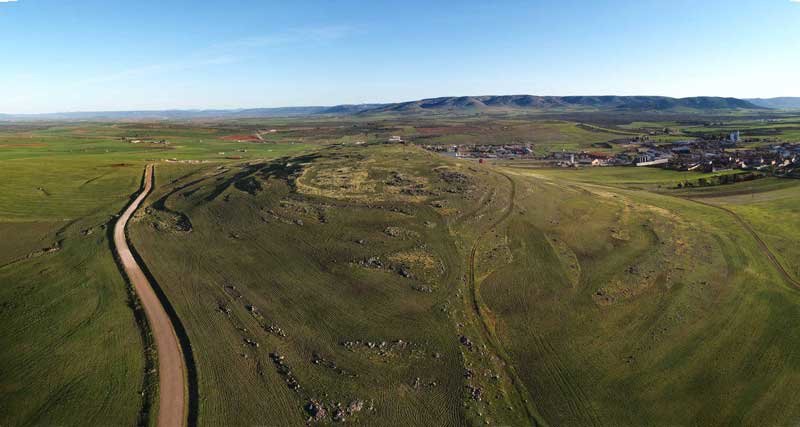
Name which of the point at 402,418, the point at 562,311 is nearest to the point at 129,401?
the point at 402,418

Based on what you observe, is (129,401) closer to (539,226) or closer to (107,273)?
(107,273)

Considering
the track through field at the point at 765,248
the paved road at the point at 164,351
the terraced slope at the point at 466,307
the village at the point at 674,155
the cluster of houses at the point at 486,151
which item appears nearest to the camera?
the paved road at the point at 164,351

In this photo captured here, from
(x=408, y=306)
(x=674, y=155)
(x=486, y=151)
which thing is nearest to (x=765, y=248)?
(x=408, y=306)

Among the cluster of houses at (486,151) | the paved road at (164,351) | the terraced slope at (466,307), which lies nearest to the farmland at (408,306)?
the terraced slope at (466,307)

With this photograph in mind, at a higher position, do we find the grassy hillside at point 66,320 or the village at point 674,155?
the village at point 674,155

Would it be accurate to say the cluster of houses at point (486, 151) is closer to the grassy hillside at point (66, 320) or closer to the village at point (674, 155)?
the village at point (674, 155)

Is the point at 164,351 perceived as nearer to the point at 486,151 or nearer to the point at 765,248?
the point at 765,248
